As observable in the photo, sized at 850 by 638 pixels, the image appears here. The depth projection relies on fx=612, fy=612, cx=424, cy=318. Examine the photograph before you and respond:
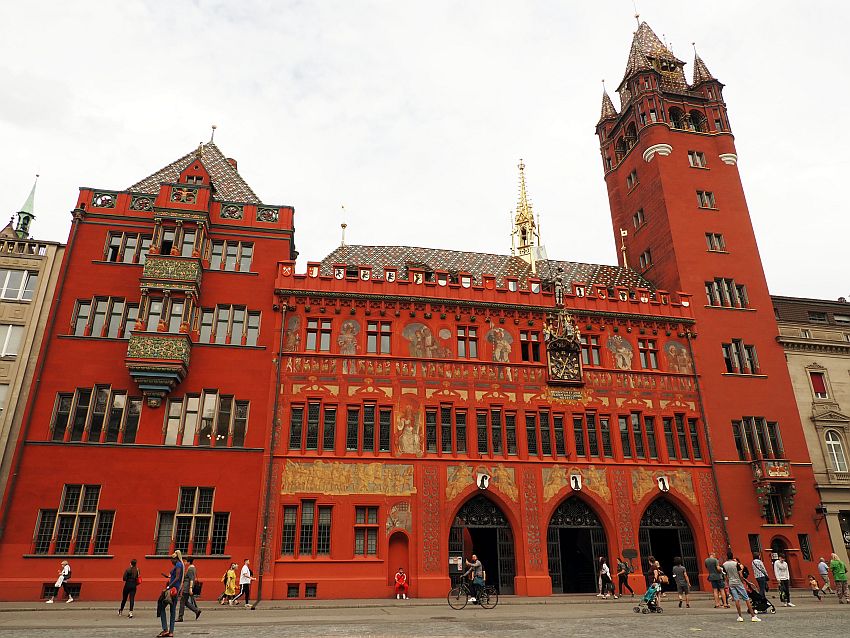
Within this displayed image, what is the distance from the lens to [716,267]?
38.6m

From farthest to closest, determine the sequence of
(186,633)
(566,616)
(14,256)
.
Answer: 1. (14,256)
2. (566,616)
3. (186,633)

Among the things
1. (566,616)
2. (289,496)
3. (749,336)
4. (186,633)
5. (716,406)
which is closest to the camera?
(186,633)

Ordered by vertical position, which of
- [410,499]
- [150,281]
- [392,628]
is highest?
[150,281]

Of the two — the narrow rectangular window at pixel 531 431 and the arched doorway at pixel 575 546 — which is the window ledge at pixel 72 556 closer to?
the narrow rectangular window at pixel 531 431

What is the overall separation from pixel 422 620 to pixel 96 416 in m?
17.8

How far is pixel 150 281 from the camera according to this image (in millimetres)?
28781

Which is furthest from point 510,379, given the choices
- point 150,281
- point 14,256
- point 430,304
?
point 14,256

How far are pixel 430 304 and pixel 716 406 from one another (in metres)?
17.1

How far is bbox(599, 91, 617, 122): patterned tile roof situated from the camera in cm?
4922

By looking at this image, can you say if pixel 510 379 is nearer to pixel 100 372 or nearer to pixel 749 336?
pixel 749 336

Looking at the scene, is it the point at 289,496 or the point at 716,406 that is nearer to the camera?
the point at 289,496

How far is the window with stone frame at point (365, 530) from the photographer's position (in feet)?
90.6

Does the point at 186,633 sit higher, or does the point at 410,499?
the point at 410,499

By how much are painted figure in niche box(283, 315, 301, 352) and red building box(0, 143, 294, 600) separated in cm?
77
